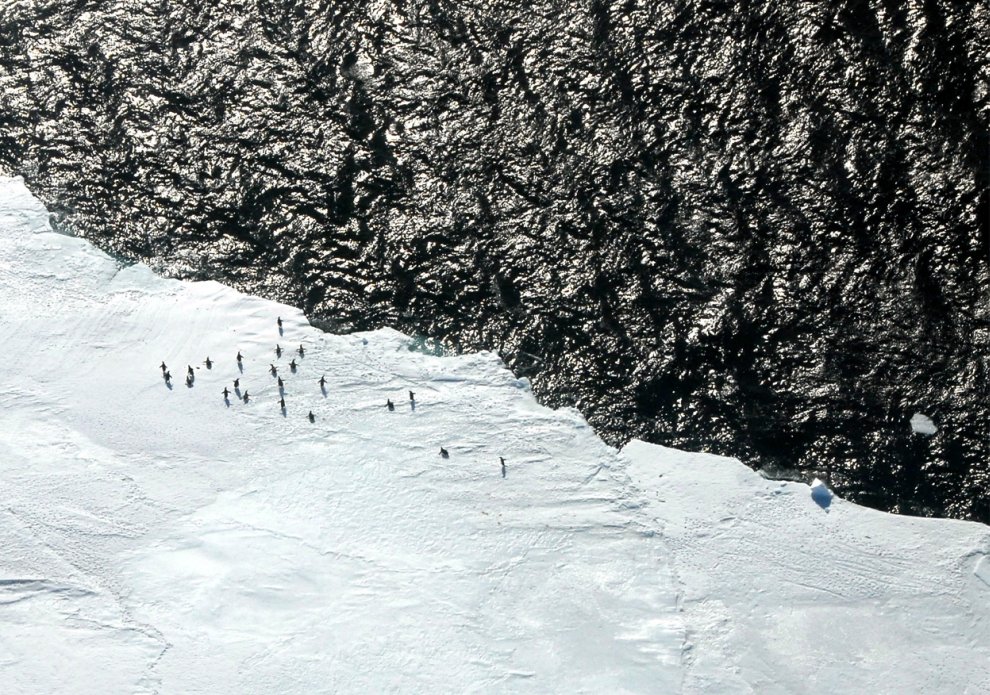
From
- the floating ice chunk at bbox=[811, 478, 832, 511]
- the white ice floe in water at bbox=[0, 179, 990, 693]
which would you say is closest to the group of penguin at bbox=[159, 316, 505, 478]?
the white ice floe in water at bbox=[0, 179, 990, 693]

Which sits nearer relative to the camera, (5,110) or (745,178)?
(745,178)

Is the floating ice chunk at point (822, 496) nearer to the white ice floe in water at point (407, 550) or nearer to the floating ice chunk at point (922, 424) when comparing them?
the white ice floe in water at point (407, 550)

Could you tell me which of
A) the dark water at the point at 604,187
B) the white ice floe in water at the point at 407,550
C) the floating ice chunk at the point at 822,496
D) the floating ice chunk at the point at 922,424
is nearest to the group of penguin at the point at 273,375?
the white ice floe in water at the point at 407,550

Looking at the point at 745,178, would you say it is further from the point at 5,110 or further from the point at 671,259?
the point at 5,110

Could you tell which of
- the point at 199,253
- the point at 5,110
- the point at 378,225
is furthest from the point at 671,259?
the point at 5,110

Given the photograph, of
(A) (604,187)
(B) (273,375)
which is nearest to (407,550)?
(B) (273,375)

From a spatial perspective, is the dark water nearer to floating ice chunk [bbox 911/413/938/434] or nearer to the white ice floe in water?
floating ice chunk [bbox 911/413/938/434]

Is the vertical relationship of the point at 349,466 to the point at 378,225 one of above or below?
below

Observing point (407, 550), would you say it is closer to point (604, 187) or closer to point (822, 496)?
point (822, 496)

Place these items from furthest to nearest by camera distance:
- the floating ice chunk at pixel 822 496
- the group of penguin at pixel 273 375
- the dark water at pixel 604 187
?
1. the group of penguin at pixel 273 375
2. the dark water at pixel 604 187
3. the floating ice chunk at pixel 822 496
